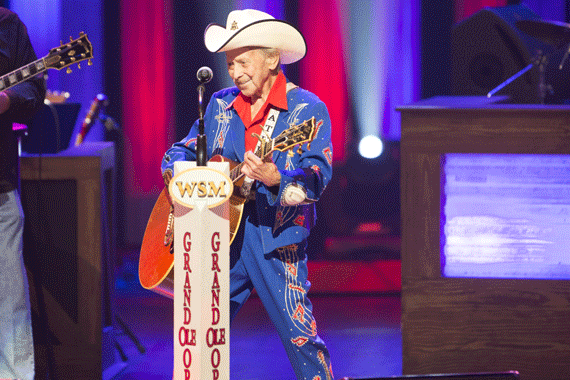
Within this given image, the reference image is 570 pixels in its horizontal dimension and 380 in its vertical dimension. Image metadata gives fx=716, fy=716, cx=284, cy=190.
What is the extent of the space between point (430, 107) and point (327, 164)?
3.52ft

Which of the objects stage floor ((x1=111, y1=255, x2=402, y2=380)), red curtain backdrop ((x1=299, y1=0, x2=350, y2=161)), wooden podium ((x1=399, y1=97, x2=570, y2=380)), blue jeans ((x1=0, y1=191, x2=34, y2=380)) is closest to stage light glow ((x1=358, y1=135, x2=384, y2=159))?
red curtain backdrop ((x1=299, y1=0, x2=350, y2=161))

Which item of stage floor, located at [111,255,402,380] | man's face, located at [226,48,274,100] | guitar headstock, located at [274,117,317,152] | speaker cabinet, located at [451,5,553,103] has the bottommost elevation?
stage floor, located at [111,255,402,380]

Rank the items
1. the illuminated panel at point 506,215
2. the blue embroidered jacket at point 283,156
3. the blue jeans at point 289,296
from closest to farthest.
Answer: the blue embroidered jacket at point 283,156 → the blue jeans at point 289,296 → the illuminated panel at point 506,215

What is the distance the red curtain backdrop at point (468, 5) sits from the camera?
5.74 meters

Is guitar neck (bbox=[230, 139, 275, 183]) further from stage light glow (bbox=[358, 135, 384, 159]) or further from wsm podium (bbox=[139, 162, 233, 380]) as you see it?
stage light glow (bbox=[358, 135, 384, 159])

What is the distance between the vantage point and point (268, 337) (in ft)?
14.2

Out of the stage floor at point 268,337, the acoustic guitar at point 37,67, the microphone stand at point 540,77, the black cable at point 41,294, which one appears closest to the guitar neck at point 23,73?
the acoustic guitar at point 37,67

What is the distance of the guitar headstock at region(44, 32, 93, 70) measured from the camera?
2.85 metres

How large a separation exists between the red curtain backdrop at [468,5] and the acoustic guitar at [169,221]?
3.76m

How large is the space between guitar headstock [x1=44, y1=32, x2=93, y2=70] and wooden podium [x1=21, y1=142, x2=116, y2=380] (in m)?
0.70

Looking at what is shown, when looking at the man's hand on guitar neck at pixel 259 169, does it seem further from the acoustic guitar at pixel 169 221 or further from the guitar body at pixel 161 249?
the guitar body at pixel 161 249

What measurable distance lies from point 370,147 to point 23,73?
11.2 feet

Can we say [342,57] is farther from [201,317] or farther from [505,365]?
[201,317]

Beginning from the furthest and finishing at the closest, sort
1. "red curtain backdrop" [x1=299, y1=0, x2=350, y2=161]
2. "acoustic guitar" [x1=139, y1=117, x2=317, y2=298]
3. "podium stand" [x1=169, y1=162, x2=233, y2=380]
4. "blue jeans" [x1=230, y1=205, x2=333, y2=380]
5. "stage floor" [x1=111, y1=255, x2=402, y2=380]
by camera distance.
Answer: "red curtain backdrop" [x1=299, y1=0, x2=350, y2=161] < "stage floor" [x1=111, y1=255, x2=402, y2=380] < "blue jeans" [x1=230, y1=205, x2=333, y2=380] < "acoustic guitar" [x1=139, y1=117, x2=317, y2=298] < "podium stand" [x1=169, y1=162, x2=233, y2=380]
